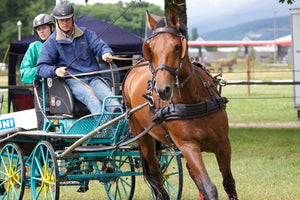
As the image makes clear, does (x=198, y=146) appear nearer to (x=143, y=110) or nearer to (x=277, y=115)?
(x=143, y=110)

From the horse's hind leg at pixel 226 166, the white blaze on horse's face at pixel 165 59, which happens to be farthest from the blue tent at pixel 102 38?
the white blaze on horse's face at pixel 165 59

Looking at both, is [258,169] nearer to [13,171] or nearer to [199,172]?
[13,171]

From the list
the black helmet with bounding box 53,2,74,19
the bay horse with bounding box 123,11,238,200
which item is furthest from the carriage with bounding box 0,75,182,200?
the bay horse with bounding box 123,11,238,200

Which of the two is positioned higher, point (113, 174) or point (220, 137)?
point (220, 137)

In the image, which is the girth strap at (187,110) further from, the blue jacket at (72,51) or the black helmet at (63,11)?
the black helmet at (63,11)

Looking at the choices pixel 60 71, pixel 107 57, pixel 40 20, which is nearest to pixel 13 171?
pixel 60 71

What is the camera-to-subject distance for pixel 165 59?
6.11 meters

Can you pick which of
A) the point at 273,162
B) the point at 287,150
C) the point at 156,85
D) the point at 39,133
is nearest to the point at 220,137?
the point at 156,85

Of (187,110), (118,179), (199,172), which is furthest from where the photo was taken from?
(118,179)

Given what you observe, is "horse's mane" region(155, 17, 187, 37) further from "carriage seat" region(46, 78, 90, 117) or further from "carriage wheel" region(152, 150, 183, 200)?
"carriage wheel" region(152, 150, 183, 200)

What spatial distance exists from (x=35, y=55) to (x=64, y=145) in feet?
3.92

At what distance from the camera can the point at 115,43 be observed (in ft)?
60.5

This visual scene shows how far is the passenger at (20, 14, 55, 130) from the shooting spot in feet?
28.1

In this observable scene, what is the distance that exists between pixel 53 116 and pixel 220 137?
2.33m
